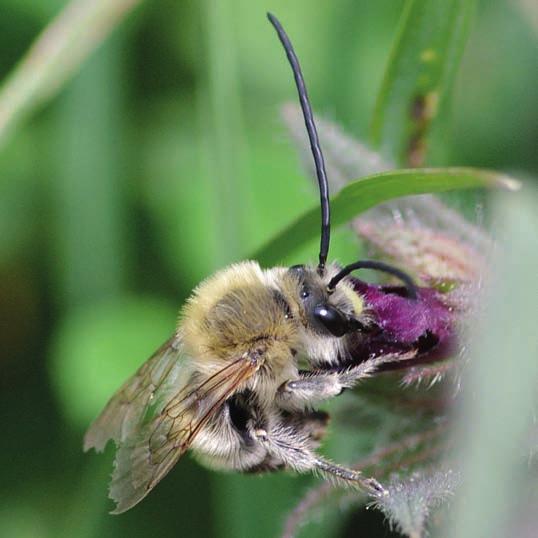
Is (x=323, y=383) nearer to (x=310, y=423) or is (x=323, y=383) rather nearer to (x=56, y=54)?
(x=310, y=423)

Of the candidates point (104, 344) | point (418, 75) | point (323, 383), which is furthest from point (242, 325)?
point (104, 344)

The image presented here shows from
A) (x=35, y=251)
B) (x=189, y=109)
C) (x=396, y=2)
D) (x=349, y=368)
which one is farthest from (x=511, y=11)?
(x=349, y=368)

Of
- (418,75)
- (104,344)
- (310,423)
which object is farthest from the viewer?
(104,344)

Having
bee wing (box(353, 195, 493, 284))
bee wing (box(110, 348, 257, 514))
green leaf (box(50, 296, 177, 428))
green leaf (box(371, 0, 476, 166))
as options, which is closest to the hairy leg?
bee wing (box(110, 348, 257, 514))

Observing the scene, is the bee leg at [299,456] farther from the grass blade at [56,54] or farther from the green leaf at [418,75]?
the grass blade at [56,54]

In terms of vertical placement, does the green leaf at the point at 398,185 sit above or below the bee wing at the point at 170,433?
above

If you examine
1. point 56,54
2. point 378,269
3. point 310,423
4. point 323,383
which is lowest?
point 310,423

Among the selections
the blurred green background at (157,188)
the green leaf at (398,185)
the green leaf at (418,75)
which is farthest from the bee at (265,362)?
the blurred green background at (157,188)
